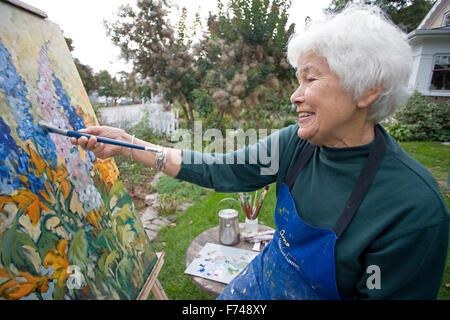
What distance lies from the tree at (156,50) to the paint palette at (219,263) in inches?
201

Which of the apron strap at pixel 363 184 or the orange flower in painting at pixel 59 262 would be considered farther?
the apron strap at pixel 363 184

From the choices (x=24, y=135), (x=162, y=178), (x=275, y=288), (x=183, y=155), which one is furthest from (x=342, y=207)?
(x=162, y=178)

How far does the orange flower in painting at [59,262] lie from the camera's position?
34.4 inches

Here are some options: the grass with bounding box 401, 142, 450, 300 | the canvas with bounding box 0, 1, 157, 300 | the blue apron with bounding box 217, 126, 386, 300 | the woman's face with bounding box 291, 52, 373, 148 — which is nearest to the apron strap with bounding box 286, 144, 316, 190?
the blue apron with bounding box 217, 126, 386, 300

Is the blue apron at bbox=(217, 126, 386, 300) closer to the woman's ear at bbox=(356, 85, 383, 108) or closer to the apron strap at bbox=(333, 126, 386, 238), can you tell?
the apron strap at bbox=(333, 126, 386, 238)

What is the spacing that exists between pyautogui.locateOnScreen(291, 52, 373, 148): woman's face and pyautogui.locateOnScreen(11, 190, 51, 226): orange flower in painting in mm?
1069

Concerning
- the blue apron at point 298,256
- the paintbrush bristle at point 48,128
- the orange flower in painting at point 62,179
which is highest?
the paintbrush bristle at point 48,128

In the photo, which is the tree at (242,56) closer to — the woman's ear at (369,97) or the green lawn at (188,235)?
the green lawn at (188,235)

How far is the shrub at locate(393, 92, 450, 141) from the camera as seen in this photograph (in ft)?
23.8

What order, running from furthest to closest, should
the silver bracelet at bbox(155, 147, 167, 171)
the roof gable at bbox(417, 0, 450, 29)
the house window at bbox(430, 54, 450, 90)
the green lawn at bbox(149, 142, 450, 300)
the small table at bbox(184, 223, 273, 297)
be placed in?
the roof gable at bbox(417, 0, 450, 29)
the house window at bbox(430, 54, 450, 90)
the green lawn at bbox(149, 142, 450, 300)
the small table at bbox(184, 223, 273, 297)
the silver bracelet at bbox(155, 147, 167, 171)

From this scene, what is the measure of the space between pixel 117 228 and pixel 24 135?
0.64 m

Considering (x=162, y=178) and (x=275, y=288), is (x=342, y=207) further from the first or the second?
(x=162, y=178)

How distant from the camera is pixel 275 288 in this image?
124 cm

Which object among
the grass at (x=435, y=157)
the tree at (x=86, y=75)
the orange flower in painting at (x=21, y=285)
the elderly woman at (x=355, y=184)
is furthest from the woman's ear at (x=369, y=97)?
the tree at (x=86, y=75)
